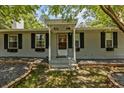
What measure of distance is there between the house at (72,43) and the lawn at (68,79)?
13.7 ft

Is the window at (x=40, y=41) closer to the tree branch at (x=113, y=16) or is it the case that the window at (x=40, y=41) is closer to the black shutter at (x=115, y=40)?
the black shutter at (x=115, y=40)

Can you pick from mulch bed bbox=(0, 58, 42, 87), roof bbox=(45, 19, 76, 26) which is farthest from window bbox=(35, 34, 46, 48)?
roof bbox=(45, 19, 76, 26)

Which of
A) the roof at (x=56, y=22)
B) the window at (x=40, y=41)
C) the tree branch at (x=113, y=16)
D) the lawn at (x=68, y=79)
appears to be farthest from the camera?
the window at (x=40, y=41)

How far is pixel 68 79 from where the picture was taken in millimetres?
11641

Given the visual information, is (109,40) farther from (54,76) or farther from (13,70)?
(13,70)

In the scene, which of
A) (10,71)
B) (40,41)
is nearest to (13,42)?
(40,41)

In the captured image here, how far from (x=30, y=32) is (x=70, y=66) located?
5837 millimetres

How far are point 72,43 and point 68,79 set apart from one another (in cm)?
682

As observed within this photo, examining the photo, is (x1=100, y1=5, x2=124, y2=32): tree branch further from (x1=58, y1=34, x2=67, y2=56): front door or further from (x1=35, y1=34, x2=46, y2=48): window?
(x1=35, y1=34, x2=46, y2=48): window

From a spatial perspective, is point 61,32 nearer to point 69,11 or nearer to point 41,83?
point 69,11

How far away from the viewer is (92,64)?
14820 mm

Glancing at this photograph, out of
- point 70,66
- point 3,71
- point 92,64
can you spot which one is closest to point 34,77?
point 3,71

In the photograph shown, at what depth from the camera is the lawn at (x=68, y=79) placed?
10.6 meters

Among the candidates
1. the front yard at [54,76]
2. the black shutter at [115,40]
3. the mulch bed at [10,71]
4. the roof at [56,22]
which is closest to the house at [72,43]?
the black shutter at [115,40]
